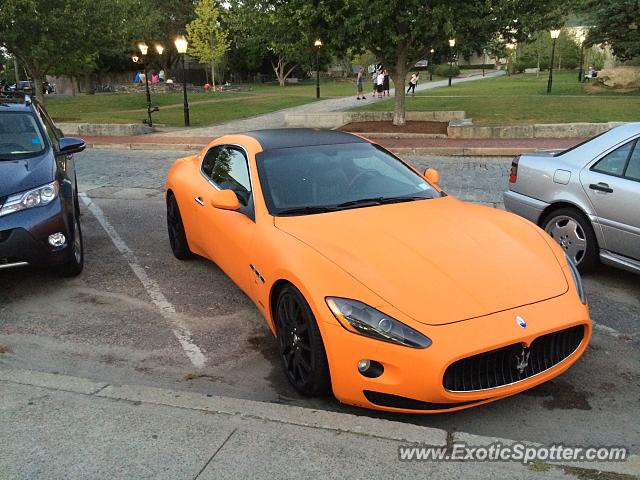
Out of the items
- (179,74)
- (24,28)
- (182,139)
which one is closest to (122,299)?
(182,139)

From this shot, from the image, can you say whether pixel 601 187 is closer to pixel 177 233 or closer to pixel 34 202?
pixel 177 233

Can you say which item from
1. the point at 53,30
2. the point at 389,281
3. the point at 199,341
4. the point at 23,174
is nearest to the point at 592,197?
the point at 389,281

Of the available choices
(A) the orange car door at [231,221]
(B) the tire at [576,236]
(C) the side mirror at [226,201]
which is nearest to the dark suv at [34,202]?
(A) the orange car door at [231,221]

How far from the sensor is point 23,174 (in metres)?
5.15

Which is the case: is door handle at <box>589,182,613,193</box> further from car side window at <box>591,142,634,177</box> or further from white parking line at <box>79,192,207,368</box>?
white parking line at <box>79,192,207,368</box>

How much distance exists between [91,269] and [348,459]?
435 cm

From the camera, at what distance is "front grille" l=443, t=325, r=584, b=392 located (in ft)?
9.61

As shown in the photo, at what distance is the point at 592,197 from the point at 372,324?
3260mm

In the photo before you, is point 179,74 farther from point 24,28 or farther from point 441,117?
point 441,117

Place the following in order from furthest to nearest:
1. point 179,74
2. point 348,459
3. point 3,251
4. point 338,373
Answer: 1. point 179,74
2. point 3,251
3. point 338,373
4. point 348,459

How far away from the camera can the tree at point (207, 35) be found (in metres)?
51.9

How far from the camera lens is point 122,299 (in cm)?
523

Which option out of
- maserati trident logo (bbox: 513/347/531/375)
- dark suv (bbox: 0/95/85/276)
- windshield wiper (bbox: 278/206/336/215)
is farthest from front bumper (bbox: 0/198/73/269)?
maserati trident logo (bbox: 513/347/531/375)

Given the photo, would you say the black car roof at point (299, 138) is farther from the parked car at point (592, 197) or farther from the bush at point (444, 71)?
the bush at point (444, 71)
